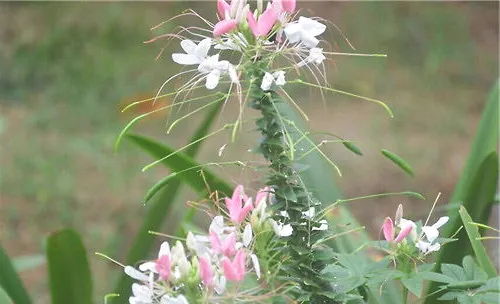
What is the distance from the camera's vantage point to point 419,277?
2.35 ft

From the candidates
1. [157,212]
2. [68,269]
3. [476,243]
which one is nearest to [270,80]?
[476,243]

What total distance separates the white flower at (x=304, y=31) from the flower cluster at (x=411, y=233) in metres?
0.16

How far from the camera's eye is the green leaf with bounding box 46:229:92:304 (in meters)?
1.04

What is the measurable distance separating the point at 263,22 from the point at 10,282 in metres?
0.68

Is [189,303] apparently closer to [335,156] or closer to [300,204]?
[300,204]

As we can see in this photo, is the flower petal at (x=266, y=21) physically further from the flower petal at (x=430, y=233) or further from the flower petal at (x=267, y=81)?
the flower petal at (x=430, y=233)

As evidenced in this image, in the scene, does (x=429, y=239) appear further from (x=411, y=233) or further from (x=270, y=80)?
(x=270, y=80)

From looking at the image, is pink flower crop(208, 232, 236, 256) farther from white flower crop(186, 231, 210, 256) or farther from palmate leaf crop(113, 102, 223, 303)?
palmate leaf crop(113, 102, 223, 303)

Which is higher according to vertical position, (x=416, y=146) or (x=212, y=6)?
(x=212, y=6)

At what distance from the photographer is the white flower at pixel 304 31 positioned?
2.11 feet

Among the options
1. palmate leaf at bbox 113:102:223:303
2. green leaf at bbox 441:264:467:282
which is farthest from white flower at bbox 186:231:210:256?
palmate leaf at bbox 113:102:223:303

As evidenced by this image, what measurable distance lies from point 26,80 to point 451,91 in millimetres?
1531

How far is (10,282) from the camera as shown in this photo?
1172 millimetres

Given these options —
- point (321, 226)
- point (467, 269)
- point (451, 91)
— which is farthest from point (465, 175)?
point (451, 91)
